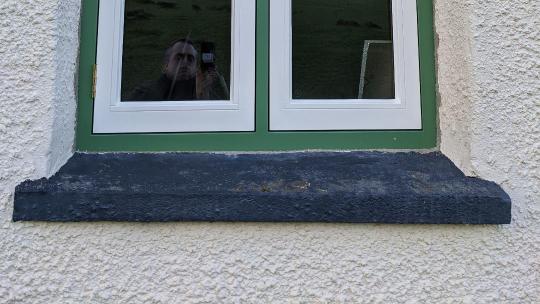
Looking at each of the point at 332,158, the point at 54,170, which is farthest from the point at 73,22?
the point at 332,158

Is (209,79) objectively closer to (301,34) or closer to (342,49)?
(301,34)

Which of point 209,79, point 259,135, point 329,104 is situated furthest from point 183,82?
point 329,104

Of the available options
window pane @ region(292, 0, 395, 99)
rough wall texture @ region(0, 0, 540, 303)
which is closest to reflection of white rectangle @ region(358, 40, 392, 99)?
window pane @ region(292, 0, 395, 99)

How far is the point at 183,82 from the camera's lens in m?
1.62

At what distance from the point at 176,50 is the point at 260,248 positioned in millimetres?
854

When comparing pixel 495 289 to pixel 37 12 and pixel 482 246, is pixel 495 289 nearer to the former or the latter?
pixel 482 246

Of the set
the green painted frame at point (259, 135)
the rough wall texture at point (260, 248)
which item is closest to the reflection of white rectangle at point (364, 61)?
the green painted frame at point (259, 135)

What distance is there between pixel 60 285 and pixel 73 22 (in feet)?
2.70

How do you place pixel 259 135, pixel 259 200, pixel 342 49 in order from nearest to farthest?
pixel 259 200 < pixel 259 135 < pixel 342 49

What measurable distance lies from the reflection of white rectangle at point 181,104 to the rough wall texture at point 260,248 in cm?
19

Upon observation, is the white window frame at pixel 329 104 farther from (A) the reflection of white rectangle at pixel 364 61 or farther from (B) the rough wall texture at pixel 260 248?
(B) the rough wall texture at pixel 260 248

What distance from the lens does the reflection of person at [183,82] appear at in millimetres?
1569

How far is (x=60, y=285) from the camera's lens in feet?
4.12

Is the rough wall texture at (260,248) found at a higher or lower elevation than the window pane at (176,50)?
lower
